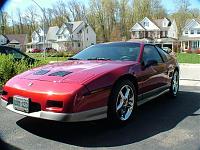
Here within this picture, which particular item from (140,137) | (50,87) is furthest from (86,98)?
(140,137)

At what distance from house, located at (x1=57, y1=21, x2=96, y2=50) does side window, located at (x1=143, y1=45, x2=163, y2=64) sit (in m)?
63.1

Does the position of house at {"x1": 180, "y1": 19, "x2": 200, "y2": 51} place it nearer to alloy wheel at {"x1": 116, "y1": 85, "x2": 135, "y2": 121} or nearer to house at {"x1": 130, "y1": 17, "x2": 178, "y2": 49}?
house at {"x1": 130, "y1": 17, "x2": 178, "y2": 49}

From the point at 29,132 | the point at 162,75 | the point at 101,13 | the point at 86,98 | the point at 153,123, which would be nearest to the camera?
the point at 86,98

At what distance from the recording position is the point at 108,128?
14.7 feet

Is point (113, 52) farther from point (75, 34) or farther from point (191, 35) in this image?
point (75, 34)

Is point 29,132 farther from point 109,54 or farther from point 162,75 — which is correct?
point 162,75

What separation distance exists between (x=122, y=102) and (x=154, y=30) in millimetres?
64479

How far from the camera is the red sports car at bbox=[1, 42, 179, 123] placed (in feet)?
12.7

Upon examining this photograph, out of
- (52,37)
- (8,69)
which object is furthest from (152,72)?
(52,37)

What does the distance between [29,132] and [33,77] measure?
0.77 m

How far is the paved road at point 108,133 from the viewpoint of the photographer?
383 centimetres

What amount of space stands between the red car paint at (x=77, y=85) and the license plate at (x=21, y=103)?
6cm

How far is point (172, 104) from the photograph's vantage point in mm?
6195

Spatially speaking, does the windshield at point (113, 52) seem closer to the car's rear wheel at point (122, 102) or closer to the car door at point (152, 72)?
the car door at point (152, 72)
